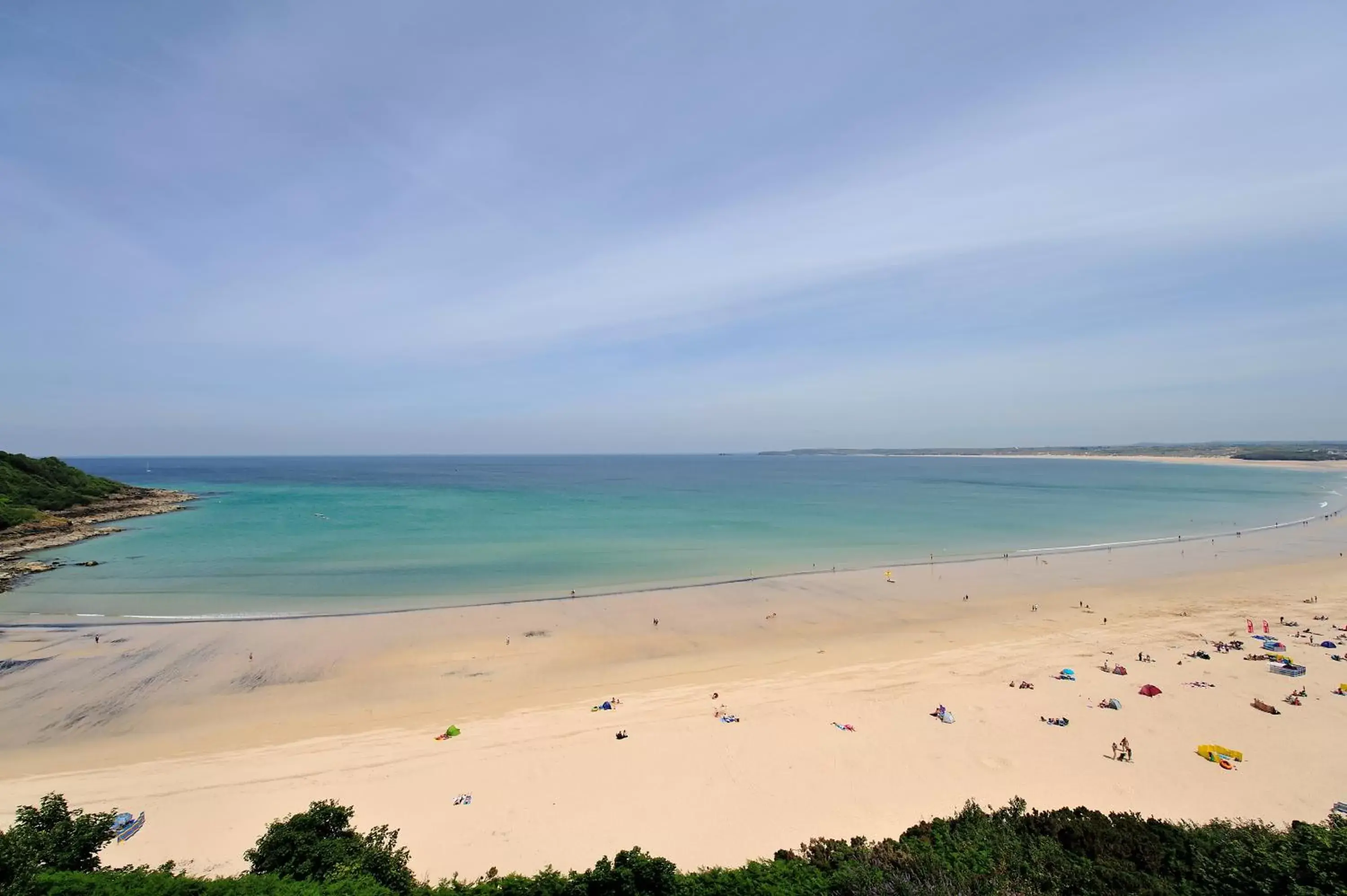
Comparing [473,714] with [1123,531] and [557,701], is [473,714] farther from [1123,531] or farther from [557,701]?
[1123,531]

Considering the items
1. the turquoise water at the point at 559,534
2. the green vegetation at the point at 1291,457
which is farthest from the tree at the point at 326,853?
the green vegetation at the point at 1291,457

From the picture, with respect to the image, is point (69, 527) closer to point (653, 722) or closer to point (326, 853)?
point (653, 722)

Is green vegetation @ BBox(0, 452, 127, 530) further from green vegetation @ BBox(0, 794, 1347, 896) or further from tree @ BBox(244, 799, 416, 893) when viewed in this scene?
tree @ BBox(244, 799, 416, 893)

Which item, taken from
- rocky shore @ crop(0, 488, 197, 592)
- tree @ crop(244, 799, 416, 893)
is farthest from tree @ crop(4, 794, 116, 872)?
rocky shore @ crop(0, 488, 197, 592)

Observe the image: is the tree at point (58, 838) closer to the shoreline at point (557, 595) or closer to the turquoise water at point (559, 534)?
the shoreline at point (557, 595)

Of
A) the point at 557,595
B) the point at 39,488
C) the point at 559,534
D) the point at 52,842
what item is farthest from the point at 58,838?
the point at 39,488
